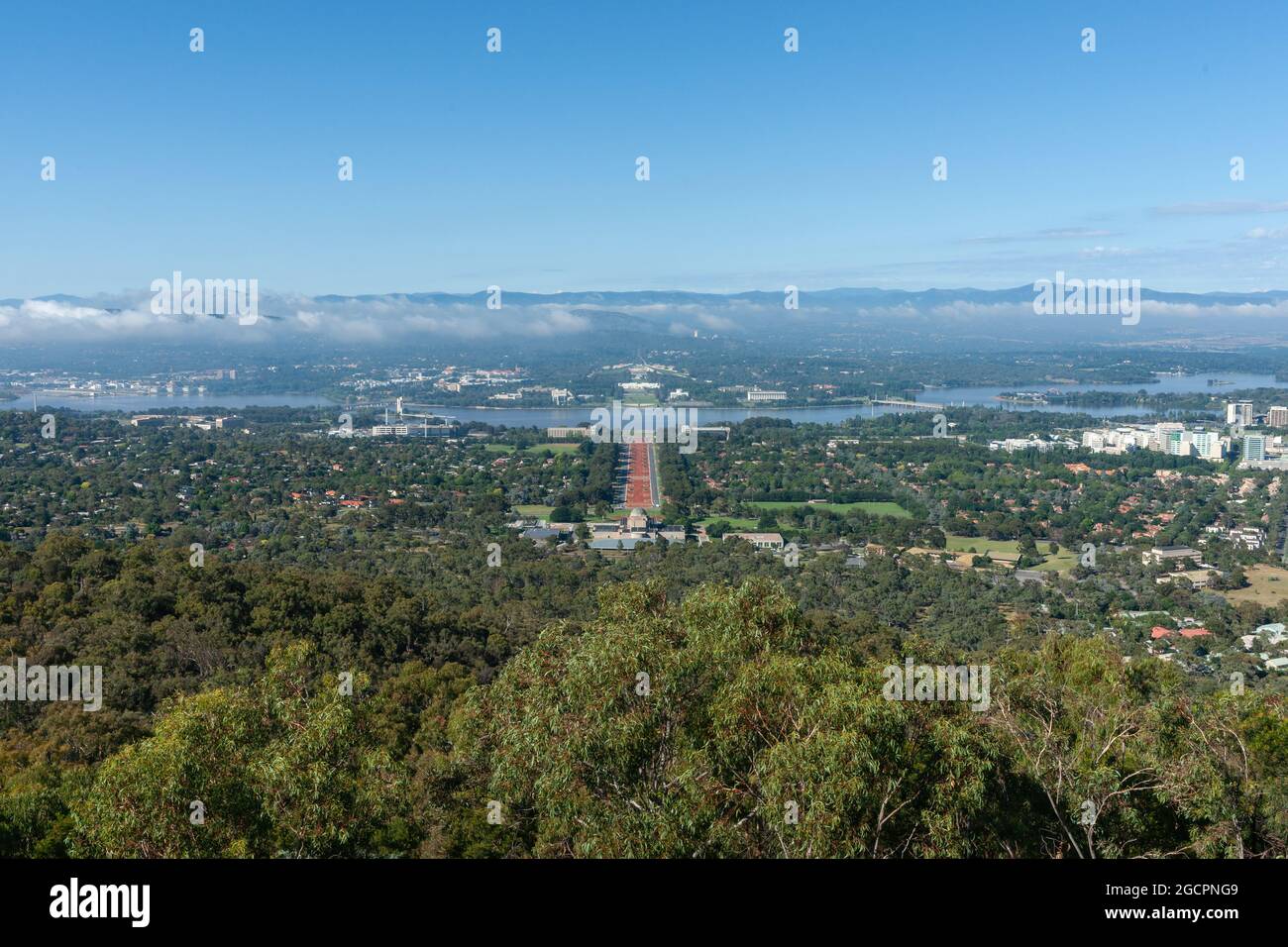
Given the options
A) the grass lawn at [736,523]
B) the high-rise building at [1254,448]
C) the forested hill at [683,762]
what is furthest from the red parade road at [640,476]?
the high-rise building at [1254,448]

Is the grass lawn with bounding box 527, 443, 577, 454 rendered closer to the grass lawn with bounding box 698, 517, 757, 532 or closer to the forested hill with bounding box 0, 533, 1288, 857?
the grass lawn with bounding box 698, 517, 757, 532

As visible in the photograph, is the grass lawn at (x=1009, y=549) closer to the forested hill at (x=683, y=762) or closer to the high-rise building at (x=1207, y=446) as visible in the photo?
the forested hill at (x=683, y=762)

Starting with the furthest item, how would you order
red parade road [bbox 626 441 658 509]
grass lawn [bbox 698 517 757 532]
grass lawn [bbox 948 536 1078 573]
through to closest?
red parade road [bbox 626 441 658 509] < grass lawn [bbox 698 517 757 532] < grass lawn [bbox 948 536 1078 573]

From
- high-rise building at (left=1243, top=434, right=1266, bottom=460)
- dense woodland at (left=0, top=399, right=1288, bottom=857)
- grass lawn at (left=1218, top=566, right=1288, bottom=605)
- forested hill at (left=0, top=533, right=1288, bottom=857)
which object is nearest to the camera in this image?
forested hill at (left=0, top=533, right=1288, bottom=857)

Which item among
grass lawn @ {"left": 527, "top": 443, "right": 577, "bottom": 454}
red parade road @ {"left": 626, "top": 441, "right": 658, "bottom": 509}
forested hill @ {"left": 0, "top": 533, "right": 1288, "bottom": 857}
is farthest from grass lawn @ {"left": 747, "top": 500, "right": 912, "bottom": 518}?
forested hill @ {"left": 0, "top": 533, "right": 1288, "bottom": 857}

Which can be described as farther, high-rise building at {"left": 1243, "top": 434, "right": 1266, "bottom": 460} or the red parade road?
high-rise building at {"left": 1243, "top": 434, "right": 1266, "bottom": 460}

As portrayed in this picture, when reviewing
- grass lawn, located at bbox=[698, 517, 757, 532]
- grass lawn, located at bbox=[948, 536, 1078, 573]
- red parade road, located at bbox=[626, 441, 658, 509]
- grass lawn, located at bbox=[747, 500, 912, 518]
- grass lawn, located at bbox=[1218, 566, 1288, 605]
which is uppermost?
red parade road, located at bbox=[626, 441, 658, 509]

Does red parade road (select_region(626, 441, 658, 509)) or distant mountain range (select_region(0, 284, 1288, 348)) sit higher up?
distant mountain range (select_region(0, 284, 1288, 348))

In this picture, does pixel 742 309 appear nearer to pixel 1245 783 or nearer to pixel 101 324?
pixel 101 324
